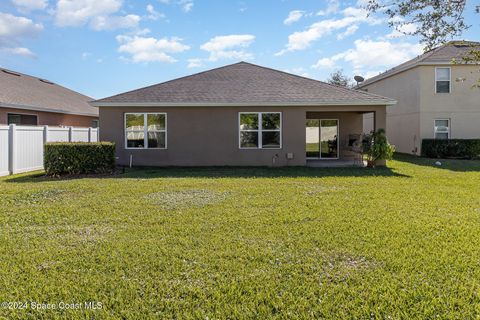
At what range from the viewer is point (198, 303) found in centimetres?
344

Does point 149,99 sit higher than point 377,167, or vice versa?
point 149,99

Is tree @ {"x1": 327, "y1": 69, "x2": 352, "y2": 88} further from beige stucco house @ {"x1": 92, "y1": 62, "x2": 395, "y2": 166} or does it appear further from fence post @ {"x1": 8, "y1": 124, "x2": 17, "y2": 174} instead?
fence post @ {"x1": 8, "y1": 124, "x2": 17, "y2": 174}

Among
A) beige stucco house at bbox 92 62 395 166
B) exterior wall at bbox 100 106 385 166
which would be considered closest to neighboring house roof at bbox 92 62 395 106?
beige stucco house at bbox 92 62 395 166

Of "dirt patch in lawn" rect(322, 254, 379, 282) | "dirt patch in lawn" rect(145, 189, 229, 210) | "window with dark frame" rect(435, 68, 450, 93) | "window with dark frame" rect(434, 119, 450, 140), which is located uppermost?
"window with dark frame" rect(435, 68, 450, 93)

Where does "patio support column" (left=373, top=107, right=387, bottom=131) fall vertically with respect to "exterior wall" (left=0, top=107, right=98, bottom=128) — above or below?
below

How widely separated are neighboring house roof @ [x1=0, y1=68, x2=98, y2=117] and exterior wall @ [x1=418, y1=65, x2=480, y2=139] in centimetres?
1721

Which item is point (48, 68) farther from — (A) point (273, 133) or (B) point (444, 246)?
(B) point (444, 246)

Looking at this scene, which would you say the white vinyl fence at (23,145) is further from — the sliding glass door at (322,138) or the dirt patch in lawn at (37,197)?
the sliding glass door at (322,138)

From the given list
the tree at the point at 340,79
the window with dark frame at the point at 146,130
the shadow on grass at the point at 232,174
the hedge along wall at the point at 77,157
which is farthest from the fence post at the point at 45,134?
the tree at the point at 340,79

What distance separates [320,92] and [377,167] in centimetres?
382

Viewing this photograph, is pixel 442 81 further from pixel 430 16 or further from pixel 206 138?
pixel 430 16

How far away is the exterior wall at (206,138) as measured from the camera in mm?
14906

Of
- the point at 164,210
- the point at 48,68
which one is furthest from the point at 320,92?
the point at 48,68

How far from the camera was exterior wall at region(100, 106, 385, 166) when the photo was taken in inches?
587
